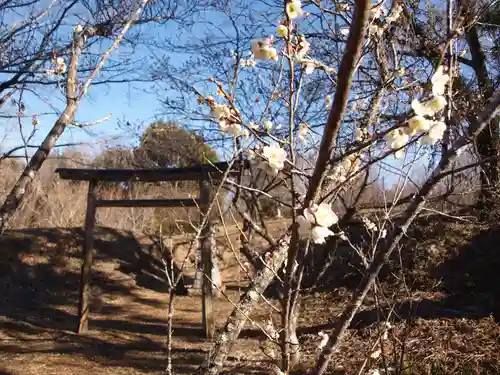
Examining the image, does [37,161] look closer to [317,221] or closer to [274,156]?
[274,156]

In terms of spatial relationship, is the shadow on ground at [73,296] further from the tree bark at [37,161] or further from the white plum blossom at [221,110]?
the white plum blossom at [221,110]

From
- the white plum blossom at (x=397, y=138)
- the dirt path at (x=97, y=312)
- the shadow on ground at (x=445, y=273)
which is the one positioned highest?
the white plum blossom at (x=397, y=138)

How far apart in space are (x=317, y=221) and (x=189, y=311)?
21.5ft

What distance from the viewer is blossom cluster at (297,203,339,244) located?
1199 millimetres

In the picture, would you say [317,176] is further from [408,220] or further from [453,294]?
[453,294]

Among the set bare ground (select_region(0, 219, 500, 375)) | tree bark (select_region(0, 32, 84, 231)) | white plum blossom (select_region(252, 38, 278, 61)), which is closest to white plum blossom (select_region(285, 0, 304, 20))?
white plum blossom (select_region(252, 38, 278, 61))

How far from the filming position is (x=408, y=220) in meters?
1.40

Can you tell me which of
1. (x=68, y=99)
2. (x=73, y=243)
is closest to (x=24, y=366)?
(x=68, y=99)

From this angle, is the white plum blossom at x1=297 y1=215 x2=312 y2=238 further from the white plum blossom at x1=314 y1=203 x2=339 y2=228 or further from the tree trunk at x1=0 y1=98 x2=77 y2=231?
the tree trunk at x1=0 y1=98 x2=77 y2=231

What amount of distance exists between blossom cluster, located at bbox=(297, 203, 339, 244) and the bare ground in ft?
5.44

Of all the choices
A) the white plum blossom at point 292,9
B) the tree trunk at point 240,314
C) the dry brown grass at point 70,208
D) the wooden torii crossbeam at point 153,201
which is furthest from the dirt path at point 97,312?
the dry brown grass at point 70,208

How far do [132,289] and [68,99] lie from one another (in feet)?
19.3

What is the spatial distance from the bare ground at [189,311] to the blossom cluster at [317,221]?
166cm

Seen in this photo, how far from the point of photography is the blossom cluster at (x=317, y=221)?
3.93 feet
